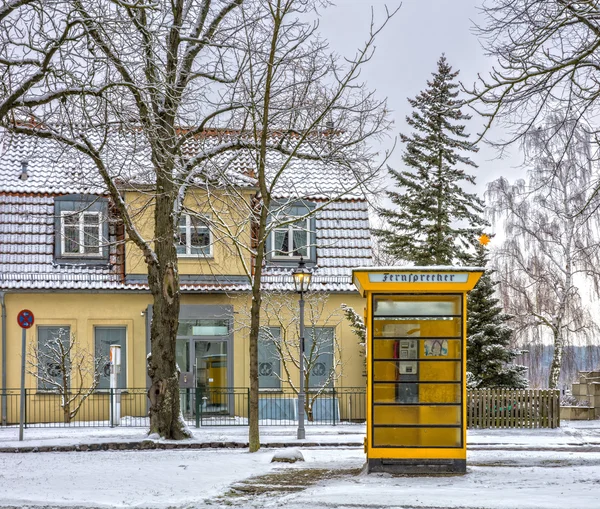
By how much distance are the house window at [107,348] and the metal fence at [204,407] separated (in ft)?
1.41

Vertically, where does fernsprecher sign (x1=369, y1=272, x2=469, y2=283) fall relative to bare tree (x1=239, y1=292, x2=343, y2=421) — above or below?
above

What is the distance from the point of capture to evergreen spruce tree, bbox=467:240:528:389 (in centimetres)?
2991

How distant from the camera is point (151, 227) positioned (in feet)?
96.9

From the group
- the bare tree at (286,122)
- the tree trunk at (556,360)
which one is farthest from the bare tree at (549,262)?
the bare tree at (286,122)

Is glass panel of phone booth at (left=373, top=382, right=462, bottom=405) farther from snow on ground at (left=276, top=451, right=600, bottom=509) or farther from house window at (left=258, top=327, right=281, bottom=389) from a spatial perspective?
house window at (left=258, top=327, right=281, bottom=389)

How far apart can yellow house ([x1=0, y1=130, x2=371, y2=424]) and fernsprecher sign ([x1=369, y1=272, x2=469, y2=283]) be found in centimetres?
1422

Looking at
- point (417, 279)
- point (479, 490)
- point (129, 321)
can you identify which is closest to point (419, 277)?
point (417, 279)

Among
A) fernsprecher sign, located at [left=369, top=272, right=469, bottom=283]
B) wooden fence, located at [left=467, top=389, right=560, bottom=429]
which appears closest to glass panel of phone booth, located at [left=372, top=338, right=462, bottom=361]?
fernsprecher sign, located at [left=369, top=272, right=469, bottom=283]

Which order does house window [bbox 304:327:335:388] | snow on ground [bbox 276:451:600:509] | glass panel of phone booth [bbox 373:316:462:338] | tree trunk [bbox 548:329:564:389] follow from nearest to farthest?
snow on ground [bbox 276:451:600:509]
glass panel of phone booth [bbox 373:316:462:338]
house window [bbox 304:327:335:388]
tree trunk [bbox 548:329:564:389]

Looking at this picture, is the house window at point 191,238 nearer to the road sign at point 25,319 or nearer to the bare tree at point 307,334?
the bare tree at point 307,334

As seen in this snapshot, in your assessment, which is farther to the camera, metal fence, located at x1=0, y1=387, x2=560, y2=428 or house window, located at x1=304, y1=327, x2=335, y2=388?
house window, located at x1=304, y1=327, x2=335, y2=388

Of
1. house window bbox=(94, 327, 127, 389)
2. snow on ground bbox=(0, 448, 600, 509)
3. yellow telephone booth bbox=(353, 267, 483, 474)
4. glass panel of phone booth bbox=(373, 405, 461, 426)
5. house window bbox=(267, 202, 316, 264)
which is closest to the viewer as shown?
snow on ground bbox=(0, 448, 600, 509)

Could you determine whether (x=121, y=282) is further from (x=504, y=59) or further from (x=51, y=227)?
(x=504, y=59)

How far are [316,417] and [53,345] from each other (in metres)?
8.50
